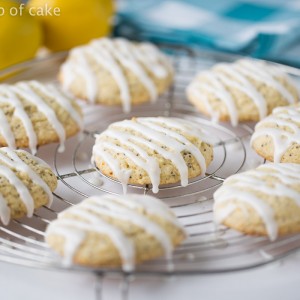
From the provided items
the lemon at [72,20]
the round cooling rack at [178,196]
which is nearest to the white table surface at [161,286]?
the round cooling rack at [178,196]

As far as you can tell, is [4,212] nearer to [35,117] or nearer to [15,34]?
[35,117]

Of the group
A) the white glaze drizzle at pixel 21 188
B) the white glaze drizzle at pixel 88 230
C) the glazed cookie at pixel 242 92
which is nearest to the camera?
the white glaze drizzle at pixel 88 230

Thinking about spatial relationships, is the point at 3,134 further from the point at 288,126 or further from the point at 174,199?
the point at 288,126

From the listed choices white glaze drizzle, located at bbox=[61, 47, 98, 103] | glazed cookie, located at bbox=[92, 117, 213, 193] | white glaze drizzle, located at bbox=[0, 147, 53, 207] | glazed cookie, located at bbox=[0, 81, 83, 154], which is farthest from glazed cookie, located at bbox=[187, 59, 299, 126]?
white glaze drizzle, located at bbox=[0, 147, 53, 207]

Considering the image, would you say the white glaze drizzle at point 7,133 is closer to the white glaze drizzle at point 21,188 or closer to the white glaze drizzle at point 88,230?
the white glaze drizzle at point 21,188

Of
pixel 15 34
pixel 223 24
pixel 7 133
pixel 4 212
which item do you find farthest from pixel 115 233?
pixel 223 24

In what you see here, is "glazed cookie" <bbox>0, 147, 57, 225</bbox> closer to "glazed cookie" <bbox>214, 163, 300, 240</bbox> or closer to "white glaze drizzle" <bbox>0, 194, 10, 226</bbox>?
"white glaze drizzle" <bbox>0, 194, 10, 226</bbox>

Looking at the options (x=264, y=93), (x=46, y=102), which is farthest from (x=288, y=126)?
(x=46, y=102)
